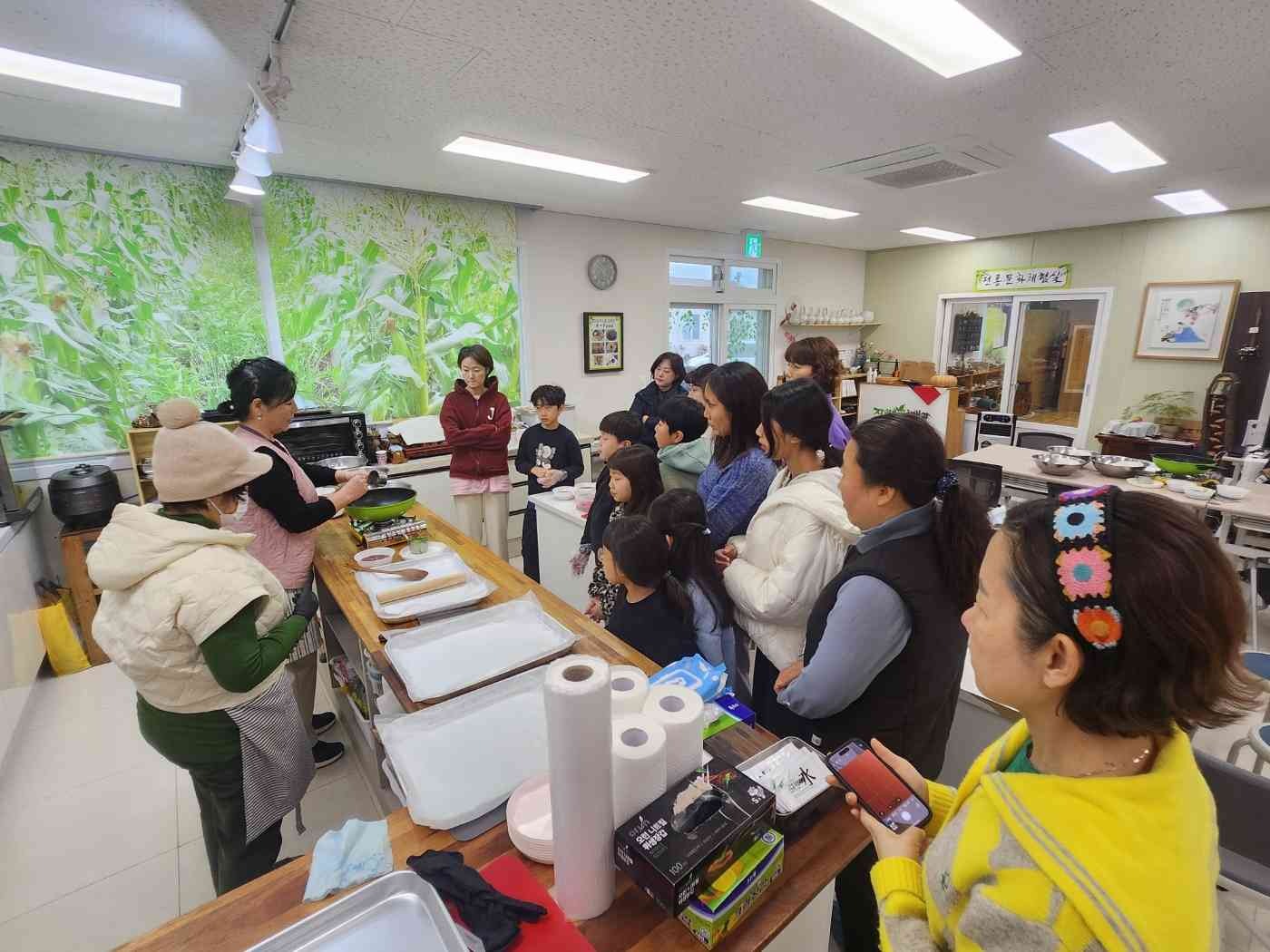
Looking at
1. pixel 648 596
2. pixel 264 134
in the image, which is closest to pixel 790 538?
pixel 648 596

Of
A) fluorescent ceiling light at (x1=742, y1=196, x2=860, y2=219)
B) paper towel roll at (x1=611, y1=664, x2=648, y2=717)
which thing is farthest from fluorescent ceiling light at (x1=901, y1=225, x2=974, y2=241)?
paper towel roll at (x1=611, y1=664, x2=648, y2=717)

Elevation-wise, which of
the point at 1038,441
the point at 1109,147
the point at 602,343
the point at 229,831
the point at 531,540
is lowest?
the point at 229,831

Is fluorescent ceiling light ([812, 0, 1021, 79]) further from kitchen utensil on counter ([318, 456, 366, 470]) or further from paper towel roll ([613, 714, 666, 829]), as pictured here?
kitchen utensil on counter ([318, 456, 366, 470])

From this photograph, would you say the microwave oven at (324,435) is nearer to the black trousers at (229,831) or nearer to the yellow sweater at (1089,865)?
the black trousers at (229,831)

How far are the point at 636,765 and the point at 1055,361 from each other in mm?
7483

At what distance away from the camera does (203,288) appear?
338 cm

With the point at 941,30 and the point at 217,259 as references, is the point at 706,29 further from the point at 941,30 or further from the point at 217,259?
the point at 217,259

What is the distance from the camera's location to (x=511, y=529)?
440cm

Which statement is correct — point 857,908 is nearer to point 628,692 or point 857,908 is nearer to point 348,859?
point 628,692

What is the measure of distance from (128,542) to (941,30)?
9.28 feet

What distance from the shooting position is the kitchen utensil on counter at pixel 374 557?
191cm

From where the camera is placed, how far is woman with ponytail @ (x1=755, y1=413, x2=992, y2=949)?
3.81ft

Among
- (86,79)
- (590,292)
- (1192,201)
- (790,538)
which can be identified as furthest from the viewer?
(590,292)

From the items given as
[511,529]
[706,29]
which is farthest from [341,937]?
[511,529]
